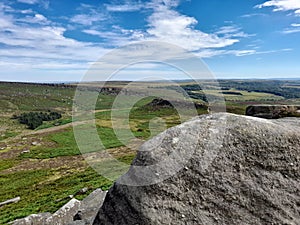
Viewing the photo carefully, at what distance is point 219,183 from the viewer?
734cm

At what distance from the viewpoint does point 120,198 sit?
24.4 feet

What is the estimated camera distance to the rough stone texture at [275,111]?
47.9 ft

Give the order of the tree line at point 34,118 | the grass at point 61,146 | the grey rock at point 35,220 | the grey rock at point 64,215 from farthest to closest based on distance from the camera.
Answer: the tree line at point 34,118
the grass at point 61,146
the grey rock at point 35,220
the grey rock at point 64,215

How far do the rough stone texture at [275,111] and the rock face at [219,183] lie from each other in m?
7.34

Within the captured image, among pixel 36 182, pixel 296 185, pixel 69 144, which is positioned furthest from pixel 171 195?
pixel 69 144

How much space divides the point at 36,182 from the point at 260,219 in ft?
166

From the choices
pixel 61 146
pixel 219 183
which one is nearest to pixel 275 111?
pixel 219 183

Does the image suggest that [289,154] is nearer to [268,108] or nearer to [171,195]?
[171,195]

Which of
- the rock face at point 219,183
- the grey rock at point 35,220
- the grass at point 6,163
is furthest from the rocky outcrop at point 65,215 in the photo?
the grass at point 6,163

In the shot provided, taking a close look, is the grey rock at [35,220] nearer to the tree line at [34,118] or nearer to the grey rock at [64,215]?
the grey rock at [64,215]

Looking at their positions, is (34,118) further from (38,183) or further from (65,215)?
(65,215)

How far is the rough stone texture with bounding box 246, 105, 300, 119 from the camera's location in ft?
47.9

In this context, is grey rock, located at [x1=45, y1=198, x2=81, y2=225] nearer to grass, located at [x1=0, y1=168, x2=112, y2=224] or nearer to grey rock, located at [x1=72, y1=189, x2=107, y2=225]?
grey rock, located at [x1=72, y1=189, x2=107, y2=225]

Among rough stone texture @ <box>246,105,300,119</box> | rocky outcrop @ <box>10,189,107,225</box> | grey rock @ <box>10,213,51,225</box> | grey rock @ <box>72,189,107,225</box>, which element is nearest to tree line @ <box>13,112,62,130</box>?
grey rock @ <box>10,213,51,225</box>
